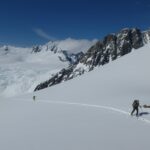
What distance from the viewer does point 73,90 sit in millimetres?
69188

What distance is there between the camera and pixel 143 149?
60.2 feet

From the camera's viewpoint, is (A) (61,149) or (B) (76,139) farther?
(B) (76,139)

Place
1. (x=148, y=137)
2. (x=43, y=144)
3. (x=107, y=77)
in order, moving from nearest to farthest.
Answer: (x=43, y=144), (x=148, y=137), (x=107, y=77)

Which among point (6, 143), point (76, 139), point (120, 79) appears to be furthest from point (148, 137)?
point (120, 79)

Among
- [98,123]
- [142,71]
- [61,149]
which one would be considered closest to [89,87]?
[142,71]

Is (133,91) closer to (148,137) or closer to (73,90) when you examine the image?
(73,90)

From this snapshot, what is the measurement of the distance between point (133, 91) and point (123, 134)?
3047cm

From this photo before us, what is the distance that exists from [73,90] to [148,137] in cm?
4800

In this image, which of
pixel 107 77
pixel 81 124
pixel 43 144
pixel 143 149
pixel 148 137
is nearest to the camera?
pixel 143 149

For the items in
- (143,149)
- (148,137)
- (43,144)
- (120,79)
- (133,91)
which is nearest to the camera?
(143,149)

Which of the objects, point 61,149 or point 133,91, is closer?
point 61,149

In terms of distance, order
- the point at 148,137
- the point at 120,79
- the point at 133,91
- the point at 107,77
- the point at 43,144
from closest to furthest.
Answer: the point at 43,144
the point at 148,137
the point at 133,91
the point at 120,79
the point at 107,77

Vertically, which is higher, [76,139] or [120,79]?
[120,79]

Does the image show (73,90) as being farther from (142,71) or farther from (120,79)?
(142,71)
